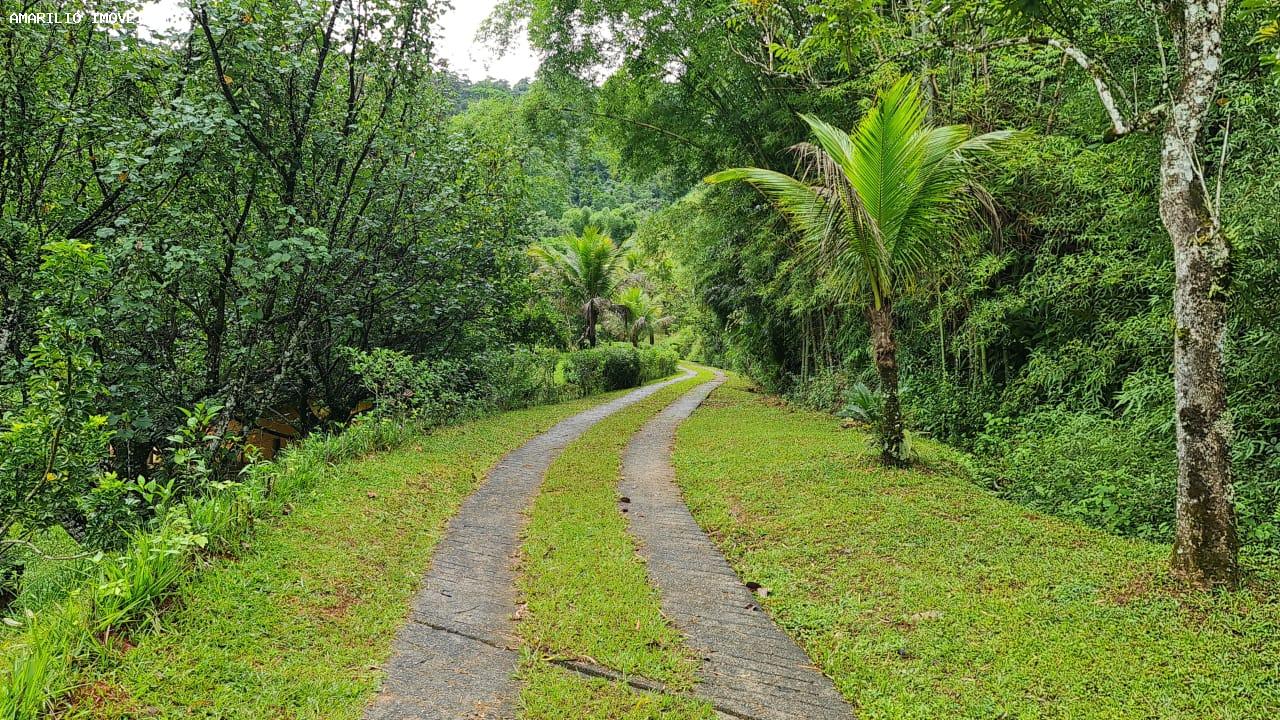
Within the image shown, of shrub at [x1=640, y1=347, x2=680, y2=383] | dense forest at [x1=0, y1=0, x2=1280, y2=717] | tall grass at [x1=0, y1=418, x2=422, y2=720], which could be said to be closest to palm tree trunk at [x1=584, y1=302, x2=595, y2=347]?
shrub at [x1=640, y1=347, x2=680, y2=383]

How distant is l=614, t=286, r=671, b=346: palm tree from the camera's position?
84.8 feet

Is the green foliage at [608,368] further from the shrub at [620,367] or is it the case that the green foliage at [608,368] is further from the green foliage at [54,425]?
the green foliage at [54,425]

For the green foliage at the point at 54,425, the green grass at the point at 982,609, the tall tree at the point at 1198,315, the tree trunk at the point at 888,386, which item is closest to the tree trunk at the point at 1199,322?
the tall tree at the point at 1198,315

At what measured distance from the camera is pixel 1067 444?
552 cm

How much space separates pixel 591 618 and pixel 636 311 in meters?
24.4

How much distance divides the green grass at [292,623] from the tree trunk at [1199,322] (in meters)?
4.32

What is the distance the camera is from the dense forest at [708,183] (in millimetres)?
3383

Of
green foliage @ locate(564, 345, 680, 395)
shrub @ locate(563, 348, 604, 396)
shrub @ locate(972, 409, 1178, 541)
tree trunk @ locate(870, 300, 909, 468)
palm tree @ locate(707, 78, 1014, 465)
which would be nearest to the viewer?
shrub @ locate(972, 409, 1178, 541)

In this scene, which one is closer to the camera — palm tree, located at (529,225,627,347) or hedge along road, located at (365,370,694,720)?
hedge along road, located at (365,370,694,720)

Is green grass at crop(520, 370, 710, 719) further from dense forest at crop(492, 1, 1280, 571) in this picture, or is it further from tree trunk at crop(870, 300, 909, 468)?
dense forest at crop(492, 1, 1280, 571)

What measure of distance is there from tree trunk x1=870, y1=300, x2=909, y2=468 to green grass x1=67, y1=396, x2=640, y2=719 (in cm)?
437

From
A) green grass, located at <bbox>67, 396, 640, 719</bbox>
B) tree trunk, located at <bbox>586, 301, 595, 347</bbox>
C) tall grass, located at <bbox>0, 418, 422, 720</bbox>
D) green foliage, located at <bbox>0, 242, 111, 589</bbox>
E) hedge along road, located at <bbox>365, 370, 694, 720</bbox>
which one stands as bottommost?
hedge along road, located at <bbox>365, 370, 694, 720</bbox>

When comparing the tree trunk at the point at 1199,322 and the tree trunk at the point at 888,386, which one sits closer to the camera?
the tree trunk at the point at 1199,322

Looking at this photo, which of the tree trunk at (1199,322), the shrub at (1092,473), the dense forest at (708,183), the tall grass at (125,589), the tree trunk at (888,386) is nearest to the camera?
the tall grass at (125,589)
